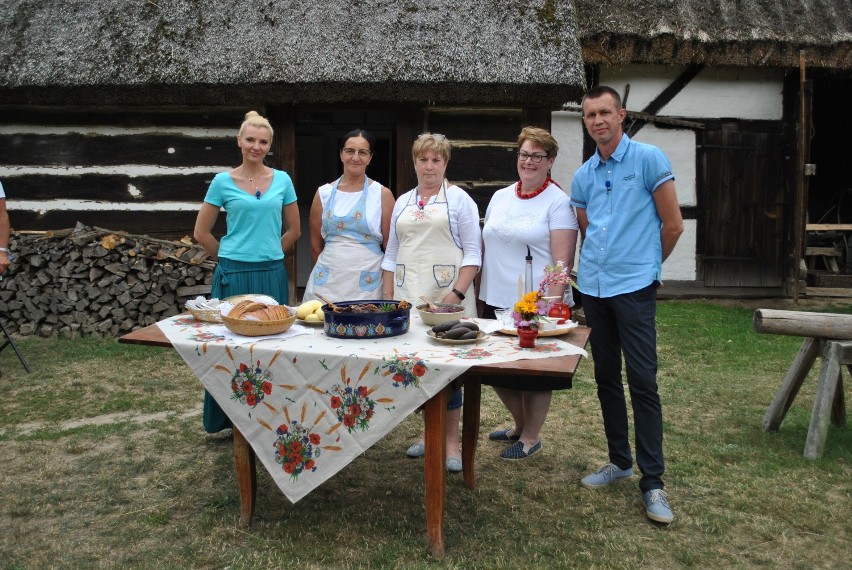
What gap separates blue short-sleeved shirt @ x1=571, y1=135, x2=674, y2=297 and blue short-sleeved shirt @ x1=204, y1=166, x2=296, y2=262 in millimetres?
1613

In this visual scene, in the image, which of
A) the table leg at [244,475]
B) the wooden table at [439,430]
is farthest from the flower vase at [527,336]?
the table leg at [244,475]

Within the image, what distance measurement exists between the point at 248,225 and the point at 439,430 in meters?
1.60

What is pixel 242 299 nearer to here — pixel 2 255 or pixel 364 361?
pixel 364 361

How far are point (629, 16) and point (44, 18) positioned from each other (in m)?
5.67

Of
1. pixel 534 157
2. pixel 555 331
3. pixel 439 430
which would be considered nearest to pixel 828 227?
pixel 534 157

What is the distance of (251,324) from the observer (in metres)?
2.75

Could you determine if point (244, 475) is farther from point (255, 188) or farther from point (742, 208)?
point (742, 208)

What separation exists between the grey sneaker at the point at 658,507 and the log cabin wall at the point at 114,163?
4.89m

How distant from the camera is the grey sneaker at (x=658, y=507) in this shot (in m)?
2.89

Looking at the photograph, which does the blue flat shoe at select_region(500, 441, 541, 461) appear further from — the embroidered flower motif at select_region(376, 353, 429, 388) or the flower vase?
the embroidered flower motif at select_region(376, 353, 429, 388)

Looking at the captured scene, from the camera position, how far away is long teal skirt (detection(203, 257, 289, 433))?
12.0ft

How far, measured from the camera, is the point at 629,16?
764 cm

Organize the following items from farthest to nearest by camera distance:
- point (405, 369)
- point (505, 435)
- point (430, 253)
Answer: point (505, 435) < point (430, 253) < point (405, 369)

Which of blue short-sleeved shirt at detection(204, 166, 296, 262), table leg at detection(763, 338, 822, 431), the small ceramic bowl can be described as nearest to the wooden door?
table leg at detection(763, 338, 822, 431)
